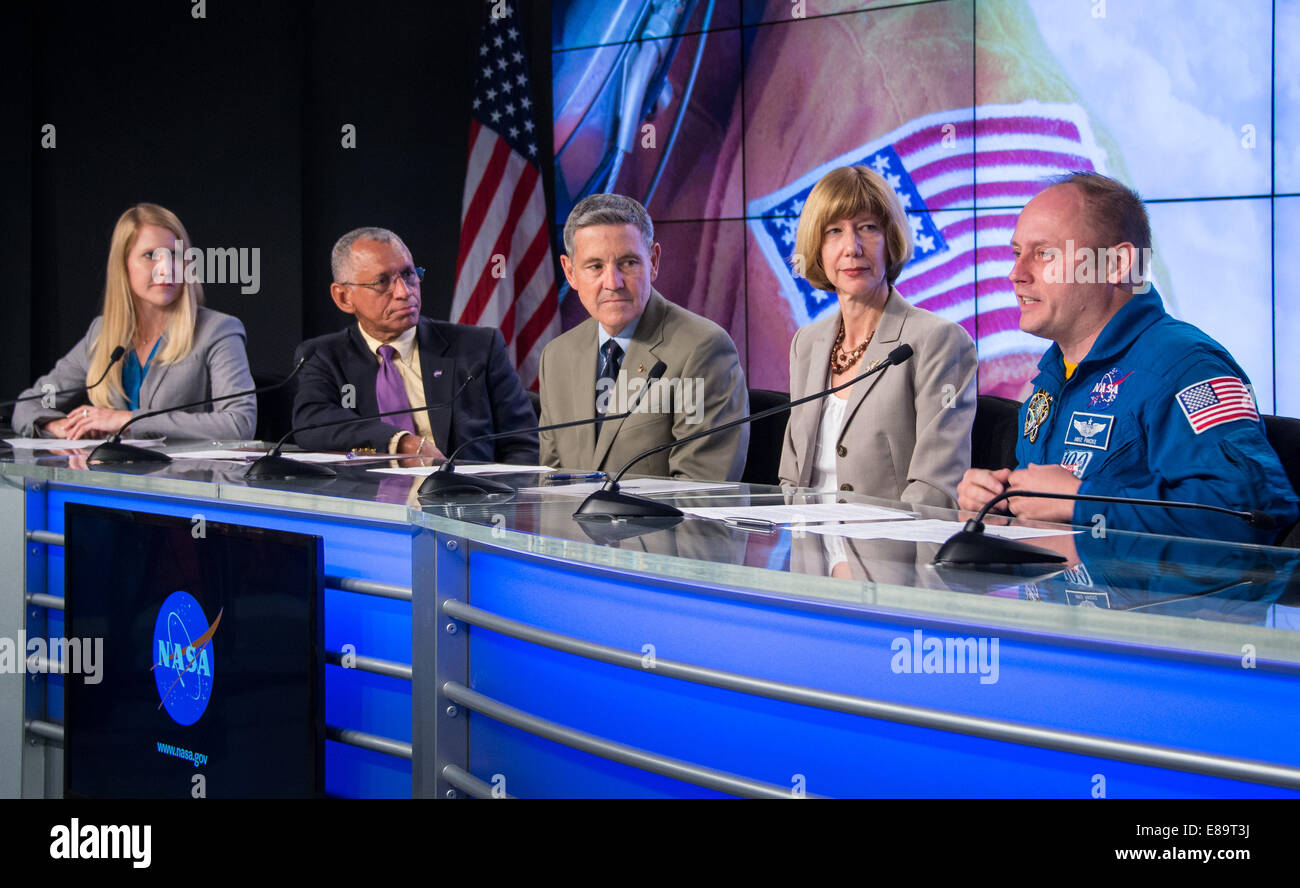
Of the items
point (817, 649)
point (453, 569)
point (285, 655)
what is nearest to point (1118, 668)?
point (817, 649)

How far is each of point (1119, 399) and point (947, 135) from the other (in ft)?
10.5

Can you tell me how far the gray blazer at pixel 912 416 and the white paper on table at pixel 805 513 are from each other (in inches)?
23.7

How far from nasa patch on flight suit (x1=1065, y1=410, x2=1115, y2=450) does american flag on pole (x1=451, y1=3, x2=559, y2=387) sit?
3.73 meters

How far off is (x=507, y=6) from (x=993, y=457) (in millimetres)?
3845

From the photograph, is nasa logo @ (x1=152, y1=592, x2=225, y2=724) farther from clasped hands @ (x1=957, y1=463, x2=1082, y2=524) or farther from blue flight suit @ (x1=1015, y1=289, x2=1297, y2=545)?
blue flight suit @ (x1=1015, y1=289, x2=1297, y2=545)

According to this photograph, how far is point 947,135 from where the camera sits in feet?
16.8

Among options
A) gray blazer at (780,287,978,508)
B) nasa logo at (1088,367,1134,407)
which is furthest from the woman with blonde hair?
nasa logo at (1088,367,1134,407)

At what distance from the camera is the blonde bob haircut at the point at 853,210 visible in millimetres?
2844

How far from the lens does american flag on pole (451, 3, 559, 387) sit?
18.8 feet

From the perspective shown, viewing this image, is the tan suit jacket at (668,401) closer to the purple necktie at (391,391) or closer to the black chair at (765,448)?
the black chair at (765,448)

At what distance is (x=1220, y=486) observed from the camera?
75.9 inches

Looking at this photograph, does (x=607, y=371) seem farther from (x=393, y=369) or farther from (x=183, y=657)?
(x=183, y=657)

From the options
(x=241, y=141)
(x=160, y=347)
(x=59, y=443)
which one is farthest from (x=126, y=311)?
(x=241, y=141)
